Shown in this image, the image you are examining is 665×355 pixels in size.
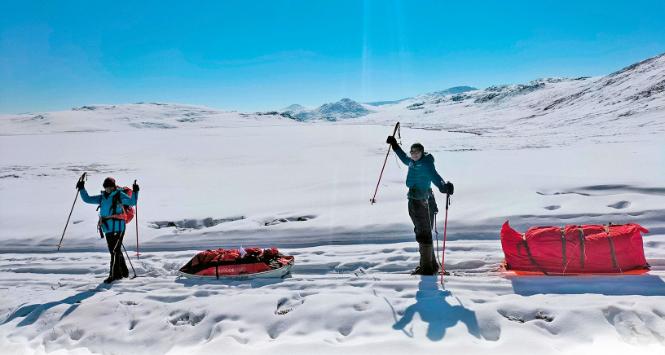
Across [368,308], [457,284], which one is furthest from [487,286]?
[368,308]

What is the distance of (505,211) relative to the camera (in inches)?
363

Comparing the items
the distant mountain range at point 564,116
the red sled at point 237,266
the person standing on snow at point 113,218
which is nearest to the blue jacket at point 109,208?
the person standing on snow at point 113,218

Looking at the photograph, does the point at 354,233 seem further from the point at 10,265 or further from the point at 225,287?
the point at 10,265

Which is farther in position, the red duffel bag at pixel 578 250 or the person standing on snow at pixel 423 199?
the person standing on snow at pixel 423 199

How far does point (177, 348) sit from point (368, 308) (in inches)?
89.5

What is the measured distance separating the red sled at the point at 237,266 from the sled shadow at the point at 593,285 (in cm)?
353

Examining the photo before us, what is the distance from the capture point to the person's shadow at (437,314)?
4723 mm

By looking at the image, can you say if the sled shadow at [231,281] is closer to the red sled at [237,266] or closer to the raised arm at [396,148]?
the red sled at [237,266]

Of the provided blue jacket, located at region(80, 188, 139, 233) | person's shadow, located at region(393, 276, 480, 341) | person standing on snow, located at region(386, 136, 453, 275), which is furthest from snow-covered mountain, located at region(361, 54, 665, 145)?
blue jacket, located at region(80, 188, 139, 233)

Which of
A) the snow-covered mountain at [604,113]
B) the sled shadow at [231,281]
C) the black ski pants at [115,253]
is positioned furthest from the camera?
the snow-covered mountain at [604,113]

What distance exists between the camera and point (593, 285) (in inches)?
216

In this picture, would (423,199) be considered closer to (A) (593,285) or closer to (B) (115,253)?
(A) (593,285)

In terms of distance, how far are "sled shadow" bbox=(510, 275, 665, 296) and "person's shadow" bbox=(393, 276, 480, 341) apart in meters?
0.98

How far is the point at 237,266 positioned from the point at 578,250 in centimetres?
505
